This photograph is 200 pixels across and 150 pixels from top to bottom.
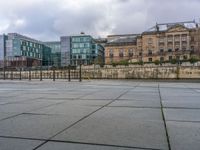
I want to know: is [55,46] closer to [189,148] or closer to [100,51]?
[100,51]

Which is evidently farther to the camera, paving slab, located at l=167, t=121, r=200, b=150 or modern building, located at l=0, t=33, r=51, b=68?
modern building, located at l=0, t=33, r=51, b=68

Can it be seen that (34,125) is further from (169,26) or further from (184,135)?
(169,26)

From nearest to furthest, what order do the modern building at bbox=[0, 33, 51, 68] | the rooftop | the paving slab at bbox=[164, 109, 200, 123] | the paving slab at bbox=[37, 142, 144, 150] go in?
the paving slab at bbox=[37, 142, 144, 150] → the paving slab at bbox=[164, 109, 200, 123] → the rooftop → the modern building at bbox=[0, 33, 51, 68]

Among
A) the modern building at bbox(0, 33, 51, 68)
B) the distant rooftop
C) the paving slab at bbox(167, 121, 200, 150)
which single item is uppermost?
the distant rooftop

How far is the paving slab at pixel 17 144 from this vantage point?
272cm

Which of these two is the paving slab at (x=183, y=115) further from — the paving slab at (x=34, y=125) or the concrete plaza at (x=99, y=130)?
the paving slab at (x=34, y=125)

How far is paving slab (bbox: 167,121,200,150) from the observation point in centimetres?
279

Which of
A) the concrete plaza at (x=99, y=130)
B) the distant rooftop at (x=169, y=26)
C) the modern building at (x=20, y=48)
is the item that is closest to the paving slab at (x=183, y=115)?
the concrete plaza at (x=99, y=130)

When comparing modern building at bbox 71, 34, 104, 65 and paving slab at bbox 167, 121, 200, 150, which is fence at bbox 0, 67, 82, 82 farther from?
modern building at bbox 71, 34, 104, 65

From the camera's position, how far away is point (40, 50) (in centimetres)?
9469

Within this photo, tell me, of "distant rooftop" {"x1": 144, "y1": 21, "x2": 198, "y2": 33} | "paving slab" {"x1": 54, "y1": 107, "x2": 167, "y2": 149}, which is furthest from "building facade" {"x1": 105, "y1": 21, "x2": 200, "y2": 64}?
"paving slab" {"x1": 54, "y1": 107, "x2": 167, "y2": 149}

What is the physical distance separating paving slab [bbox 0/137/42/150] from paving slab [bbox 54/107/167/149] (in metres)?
0.32

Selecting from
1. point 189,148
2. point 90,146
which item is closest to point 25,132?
point 90,146

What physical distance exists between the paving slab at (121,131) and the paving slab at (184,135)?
0.11m
